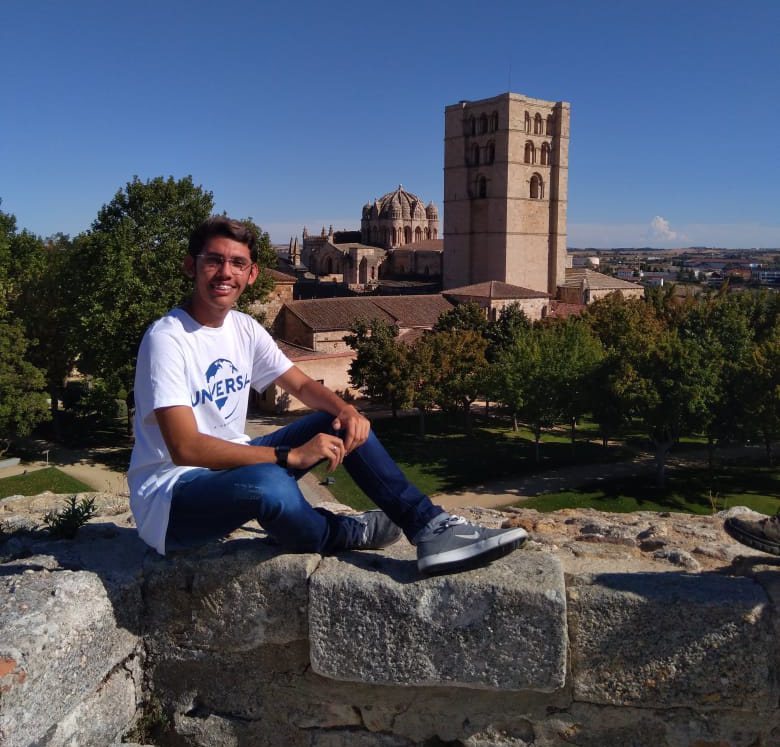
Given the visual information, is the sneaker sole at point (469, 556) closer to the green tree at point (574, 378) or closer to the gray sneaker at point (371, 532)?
the gray sneaker at point (371, 532)

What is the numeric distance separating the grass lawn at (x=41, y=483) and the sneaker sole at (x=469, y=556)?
1564cm

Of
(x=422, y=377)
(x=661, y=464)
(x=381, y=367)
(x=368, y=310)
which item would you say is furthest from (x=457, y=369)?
(x=368, y=310)

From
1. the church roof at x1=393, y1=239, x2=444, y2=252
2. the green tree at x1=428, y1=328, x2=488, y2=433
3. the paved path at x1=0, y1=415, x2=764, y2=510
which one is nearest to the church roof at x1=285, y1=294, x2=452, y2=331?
the green tree at x1=428, y1=328, x2=488, y2=433

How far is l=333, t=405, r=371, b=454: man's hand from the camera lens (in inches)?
119

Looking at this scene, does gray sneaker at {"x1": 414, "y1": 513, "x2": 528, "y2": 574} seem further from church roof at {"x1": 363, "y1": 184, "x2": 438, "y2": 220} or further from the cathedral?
church roof at {"x1": 363, "y1": 184, "x2": 438, "y2": 220}

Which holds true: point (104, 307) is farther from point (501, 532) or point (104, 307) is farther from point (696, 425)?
point (501, 532)

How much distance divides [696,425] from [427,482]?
7424 mm

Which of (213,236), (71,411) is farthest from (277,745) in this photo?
(71,411)

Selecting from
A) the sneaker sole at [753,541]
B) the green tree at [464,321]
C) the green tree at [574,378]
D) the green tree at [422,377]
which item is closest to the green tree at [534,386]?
the green tree at [574,378]

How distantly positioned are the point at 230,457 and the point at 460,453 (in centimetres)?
2097

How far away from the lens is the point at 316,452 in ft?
9.37

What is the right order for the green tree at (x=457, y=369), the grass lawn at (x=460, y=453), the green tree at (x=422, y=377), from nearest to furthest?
the grass lawn at (x=460, y=453) < the green tree at (x=422, y=377) < the green tree at (x=457, y=369)

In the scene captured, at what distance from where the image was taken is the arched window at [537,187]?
159ft

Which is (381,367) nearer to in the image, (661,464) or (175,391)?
(661,464)
